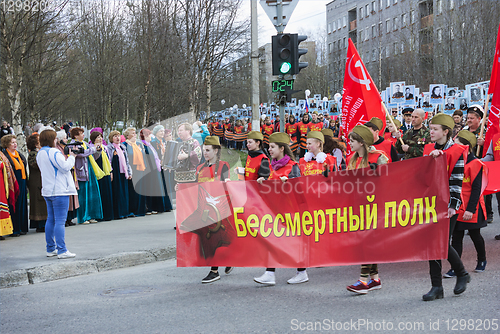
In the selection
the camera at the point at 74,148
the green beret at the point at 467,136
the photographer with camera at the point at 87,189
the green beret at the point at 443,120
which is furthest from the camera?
the photographer with camera at the point at 87,189

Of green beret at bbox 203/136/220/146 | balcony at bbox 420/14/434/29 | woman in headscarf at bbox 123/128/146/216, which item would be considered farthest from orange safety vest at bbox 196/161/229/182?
balcony at bbox 420/14/434/29

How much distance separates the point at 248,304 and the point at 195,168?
3.49 meters

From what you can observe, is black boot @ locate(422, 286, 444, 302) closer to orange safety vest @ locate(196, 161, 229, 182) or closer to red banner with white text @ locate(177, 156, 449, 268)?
red banner with white text @ locate(177, 156, 449, 268)

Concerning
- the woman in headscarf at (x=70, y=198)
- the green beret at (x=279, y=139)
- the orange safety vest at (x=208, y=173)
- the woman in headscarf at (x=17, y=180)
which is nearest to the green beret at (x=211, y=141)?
the orange safety vest at (x=208, y=173)

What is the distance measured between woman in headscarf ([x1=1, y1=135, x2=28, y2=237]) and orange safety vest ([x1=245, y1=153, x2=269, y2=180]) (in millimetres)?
5185

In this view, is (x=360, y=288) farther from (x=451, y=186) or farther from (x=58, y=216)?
(x=58, y=216)

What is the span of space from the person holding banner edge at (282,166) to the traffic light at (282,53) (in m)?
4.25

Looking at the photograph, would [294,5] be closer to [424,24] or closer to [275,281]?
[275,281]

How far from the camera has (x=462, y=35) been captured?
99.8 feet

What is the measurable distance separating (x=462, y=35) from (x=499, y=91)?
25478mm

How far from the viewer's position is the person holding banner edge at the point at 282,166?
19.0 ft

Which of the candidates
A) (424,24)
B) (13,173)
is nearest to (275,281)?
(13,173)

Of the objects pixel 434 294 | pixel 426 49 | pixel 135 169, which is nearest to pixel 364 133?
pixel 434 294

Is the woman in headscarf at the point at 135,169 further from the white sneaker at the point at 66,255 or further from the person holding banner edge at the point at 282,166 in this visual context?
the person holding banner edge at the point at 282,166
